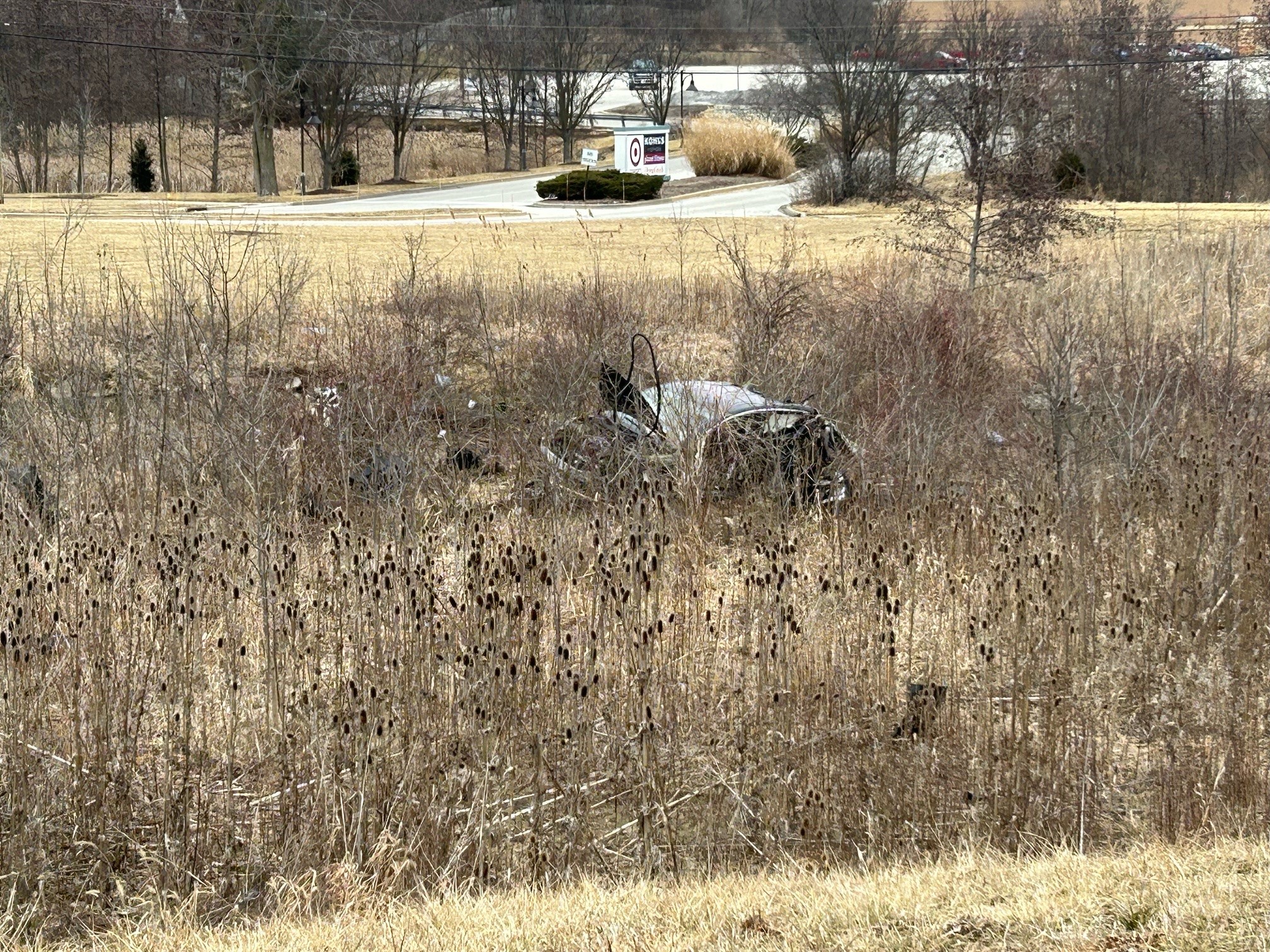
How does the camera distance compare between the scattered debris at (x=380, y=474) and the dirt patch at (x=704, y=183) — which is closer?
the scattered debris at (x=380, y=474)

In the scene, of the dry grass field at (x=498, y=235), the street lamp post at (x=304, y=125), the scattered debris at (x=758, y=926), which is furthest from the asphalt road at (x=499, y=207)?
the scattered debris at (x=758, y=926)

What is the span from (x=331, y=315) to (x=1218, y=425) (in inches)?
342

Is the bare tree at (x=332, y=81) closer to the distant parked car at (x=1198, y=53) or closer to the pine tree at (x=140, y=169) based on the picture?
the pine tree at (x=140, y=169)

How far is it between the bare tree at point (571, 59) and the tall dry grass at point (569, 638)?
46850mm

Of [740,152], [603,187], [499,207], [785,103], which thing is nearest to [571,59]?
[785,103]

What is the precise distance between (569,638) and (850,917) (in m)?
2.26

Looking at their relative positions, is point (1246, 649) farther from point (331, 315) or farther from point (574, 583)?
point (331, 315)

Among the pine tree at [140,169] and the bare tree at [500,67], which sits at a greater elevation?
the bare tree at [500,67]

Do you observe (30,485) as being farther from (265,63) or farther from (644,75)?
(644,75)

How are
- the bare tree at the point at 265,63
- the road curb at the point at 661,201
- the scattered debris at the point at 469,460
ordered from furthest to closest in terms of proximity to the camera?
the bare tree at the point at 265,63 < the road curb at the point at 661,201 < the scattered debris at the point at 469,460

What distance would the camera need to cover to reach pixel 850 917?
4289 millimetres

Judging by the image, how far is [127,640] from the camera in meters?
6.42

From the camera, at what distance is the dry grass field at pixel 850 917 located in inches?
160

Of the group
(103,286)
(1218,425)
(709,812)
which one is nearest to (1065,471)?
(1218,425)
